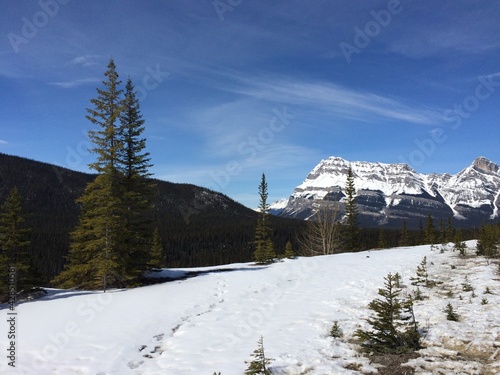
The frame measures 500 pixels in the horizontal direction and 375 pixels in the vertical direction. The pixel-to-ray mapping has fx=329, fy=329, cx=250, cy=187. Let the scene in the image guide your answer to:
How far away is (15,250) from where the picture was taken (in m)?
19.1

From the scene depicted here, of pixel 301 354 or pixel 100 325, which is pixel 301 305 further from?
pixel 100 325

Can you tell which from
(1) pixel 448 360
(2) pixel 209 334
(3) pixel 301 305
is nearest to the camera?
(1) pixel 448 360

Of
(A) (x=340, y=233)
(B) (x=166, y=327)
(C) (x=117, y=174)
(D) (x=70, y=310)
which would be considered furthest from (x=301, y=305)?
(A) (x=340, y=233)

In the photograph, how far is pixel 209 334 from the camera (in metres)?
10.7

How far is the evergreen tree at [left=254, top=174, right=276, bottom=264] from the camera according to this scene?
33.1 meters

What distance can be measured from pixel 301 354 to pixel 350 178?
5174cm

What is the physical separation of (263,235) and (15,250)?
97.7ft

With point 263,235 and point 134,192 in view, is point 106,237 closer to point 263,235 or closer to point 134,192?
Result: point 134,192

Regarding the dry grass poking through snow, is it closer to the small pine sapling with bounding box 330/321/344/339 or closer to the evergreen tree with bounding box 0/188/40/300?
the small pine sapling with bounding box 330/321/344/339

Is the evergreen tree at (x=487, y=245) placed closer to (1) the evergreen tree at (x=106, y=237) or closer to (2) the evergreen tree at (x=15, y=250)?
(1) the evergreen tree at (x=106, y=237)

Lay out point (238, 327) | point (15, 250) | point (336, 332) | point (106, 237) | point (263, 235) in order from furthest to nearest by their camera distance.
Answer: point (263, 235)
point (106, 237)
point (15, 250)
point (238, 327)
point (336, 332)

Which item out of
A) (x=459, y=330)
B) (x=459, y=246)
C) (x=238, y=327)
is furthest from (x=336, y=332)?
(x=459, y=246)

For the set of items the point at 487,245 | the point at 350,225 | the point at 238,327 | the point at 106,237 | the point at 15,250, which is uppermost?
the point at 350,225

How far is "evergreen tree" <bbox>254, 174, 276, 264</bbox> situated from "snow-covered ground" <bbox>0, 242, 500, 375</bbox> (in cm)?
1364
